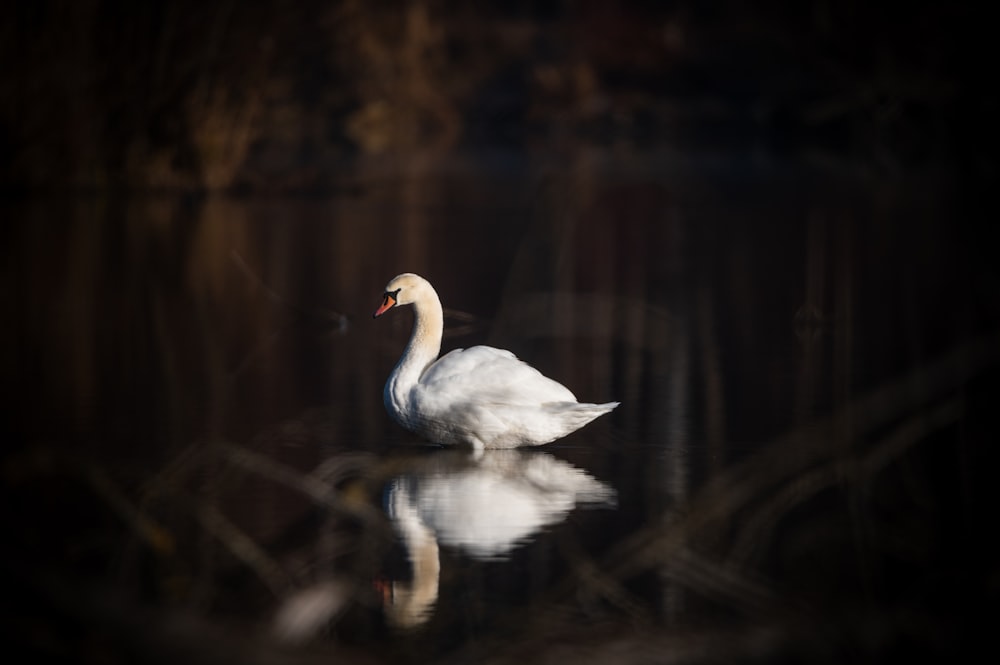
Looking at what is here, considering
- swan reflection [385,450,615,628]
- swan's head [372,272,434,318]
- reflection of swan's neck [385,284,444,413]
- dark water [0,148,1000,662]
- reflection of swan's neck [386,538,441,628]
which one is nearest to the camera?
dark water [0,148,1000,662]

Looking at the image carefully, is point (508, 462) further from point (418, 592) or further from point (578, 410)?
point (418, 592)

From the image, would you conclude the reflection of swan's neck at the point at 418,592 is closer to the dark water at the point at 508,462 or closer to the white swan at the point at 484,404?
the dark water at the point at 508,462

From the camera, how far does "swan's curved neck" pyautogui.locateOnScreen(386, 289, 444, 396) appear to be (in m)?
6.32

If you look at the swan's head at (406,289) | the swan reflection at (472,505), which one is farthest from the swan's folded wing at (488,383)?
the swan's head at (406,289)

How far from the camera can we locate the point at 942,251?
13719 millimetres

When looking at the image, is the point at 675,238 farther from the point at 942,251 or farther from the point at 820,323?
the point at 820,323

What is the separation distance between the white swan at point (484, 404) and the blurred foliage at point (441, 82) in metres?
12.2

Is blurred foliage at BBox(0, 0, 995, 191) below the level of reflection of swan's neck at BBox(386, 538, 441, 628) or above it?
above

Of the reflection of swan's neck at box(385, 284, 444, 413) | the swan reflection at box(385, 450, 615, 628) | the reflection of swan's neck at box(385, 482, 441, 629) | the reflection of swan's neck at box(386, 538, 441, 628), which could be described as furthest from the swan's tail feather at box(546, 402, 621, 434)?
the reflection of swan's neck at box(386, 538, 441, 628)

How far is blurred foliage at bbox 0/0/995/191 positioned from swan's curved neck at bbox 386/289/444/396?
11.7 metres

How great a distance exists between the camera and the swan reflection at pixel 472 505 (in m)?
4.45

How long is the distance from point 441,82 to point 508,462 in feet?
106

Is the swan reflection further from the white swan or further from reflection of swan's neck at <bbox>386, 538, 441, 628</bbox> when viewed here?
the white swan

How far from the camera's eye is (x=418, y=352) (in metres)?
6.51
